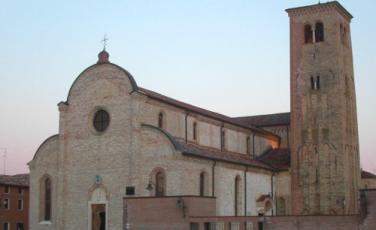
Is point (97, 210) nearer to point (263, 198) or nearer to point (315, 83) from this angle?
point (263, 198)

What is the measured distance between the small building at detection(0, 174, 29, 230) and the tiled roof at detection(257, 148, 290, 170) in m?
28.5

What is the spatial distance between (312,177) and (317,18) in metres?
12.6

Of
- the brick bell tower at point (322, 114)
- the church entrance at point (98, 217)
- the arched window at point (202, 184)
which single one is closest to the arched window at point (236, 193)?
the arched window at point (202, 184)

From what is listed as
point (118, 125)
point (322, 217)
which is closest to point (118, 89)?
point (118, 125)

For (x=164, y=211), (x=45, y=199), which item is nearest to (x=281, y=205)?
(x=164, y=211)

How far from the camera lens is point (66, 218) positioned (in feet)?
131

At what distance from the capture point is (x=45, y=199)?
4203 cm

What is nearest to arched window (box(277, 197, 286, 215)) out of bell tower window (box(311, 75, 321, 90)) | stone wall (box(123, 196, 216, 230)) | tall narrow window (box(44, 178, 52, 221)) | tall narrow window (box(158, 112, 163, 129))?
bell tower window (box(311, 75, 321, 90))

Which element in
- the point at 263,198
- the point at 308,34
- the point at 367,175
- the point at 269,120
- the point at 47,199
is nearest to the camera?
the point at 47,199

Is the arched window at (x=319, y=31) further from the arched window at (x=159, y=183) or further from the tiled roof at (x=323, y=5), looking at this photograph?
the arched window at (x=159, y=183)

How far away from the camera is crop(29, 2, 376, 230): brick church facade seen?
37594 millimetres

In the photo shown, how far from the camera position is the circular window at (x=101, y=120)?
3991cm

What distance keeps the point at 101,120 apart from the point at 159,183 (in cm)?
583

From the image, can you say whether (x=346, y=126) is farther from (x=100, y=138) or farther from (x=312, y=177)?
(x=100, y=138)
